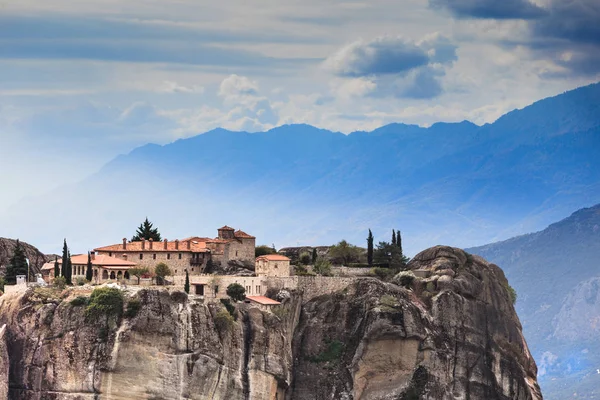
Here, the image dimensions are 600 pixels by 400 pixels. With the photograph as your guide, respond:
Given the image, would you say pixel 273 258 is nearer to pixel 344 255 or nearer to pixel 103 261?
pixel 344 255

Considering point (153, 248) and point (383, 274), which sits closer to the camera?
point (153, 248)

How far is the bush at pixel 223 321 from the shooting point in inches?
4673

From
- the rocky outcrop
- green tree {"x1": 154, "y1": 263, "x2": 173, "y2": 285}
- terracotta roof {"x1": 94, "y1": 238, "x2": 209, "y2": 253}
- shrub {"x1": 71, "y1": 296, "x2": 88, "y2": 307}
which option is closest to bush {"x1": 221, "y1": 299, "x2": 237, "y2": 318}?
green tree {"x1": 154, "y1": 263, "x2": 173, "y2": 285}

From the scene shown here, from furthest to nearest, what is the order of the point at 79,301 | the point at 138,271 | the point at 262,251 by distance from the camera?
1. the point at 262,251
2. the point at 138,271
3. the point at 79,301

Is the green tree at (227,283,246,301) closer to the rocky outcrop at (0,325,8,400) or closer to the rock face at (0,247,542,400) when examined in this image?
the rock face at (0,247,542,400)

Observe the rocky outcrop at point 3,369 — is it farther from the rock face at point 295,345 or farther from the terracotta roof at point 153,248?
the terracotta roof at point 153,248

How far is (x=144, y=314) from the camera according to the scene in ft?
380

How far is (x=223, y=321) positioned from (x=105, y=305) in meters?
9.66

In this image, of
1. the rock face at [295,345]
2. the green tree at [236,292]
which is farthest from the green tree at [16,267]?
the green tree at [236,292]

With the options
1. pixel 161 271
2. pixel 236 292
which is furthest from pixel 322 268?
pixel 161 271

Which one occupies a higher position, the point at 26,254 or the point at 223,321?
the point at 26,254

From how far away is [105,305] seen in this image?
11562 cm

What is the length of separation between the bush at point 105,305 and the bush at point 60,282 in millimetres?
5090

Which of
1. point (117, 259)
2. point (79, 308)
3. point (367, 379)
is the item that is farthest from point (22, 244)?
point (367, 379)
